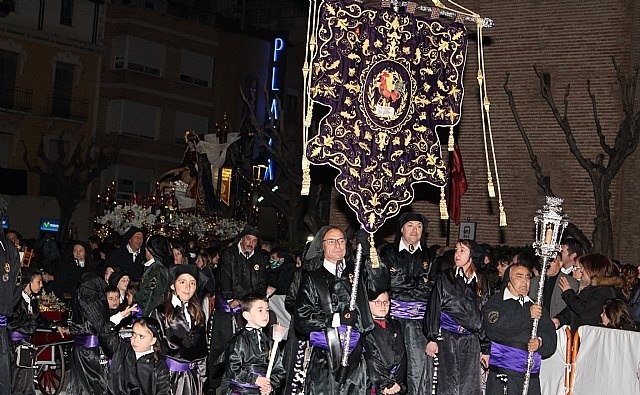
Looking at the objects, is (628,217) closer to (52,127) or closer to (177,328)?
(177,328)

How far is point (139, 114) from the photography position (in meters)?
43.3

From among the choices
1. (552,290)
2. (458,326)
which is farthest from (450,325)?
(552,290)

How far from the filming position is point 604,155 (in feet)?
74.4

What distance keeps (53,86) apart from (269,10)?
37.4 feet

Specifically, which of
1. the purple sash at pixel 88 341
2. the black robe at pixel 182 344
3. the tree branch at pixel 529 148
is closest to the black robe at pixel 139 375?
the black robe at pixel 182 344

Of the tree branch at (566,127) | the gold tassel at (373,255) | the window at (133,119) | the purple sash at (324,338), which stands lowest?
the purple sash at (324,338)

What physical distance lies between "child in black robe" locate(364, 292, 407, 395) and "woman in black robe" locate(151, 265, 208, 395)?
60.2 inches

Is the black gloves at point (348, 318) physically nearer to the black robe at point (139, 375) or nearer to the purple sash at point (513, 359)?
the black robe at point (139, 375)

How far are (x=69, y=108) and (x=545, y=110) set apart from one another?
76.5ft

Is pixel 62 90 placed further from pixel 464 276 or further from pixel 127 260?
pixel 464 276

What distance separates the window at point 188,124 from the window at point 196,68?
4.63ft

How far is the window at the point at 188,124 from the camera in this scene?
4459cm

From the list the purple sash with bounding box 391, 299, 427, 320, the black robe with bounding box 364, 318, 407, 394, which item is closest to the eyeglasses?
the black robe with bounding box 364, 318, 407, 394

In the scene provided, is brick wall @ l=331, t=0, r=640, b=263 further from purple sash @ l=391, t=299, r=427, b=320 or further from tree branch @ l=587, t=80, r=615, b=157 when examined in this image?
purple sash @ l=391, t=299, r=427, b=320
